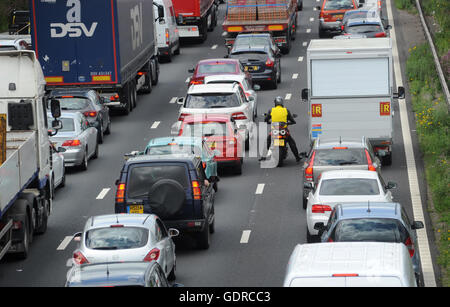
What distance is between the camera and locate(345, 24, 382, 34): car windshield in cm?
4616

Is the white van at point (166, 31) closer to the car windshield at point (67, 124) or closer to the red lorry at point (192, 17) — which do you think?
the red lorry at point (192, 17)

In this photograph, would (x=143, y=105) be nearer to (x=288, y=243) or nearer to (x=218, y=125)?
(x=218, y=125)

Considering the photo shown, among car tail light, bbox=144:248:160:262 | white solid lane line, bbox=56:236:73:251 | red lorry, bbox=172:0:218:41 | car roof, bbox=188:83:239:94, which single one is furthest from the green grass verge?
red lorry, bbox=172:0:218:41

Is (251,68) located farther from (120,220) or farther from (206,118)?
(120,220)

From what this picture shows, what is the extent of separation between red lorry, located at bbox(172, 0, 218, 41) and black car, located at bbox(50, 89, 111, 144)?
58.7 feet

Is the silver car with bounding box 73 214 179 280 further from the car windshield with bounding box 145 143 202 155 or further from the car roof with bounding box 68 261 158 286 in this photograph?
the car windshield with bounding box 145 143 202 155

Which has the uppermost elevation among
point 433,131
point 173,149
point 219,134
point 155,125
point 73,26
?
point 73,26

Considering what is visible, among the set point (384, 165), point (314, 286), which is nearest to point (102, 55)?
point (384, 165)

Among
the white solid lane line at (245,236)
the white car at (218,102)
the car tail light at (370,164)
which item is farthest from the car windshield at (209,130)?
the white solid lane line at (245,236)

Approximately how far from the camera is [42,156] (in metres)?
24.3

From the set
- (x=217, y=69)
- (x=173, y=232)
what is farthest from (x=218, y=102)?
(x=173, y=232)

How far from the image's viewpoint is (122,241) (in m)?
18.6

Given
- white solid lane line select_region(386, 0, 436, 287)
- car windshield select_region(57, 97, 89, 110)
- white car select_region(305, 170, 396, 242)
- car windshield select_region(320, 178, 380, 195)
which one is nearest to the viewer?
white solid lane line select_region(386, 0, 436, 287)

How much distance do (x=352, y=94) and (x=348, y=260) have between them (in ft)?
57.2
